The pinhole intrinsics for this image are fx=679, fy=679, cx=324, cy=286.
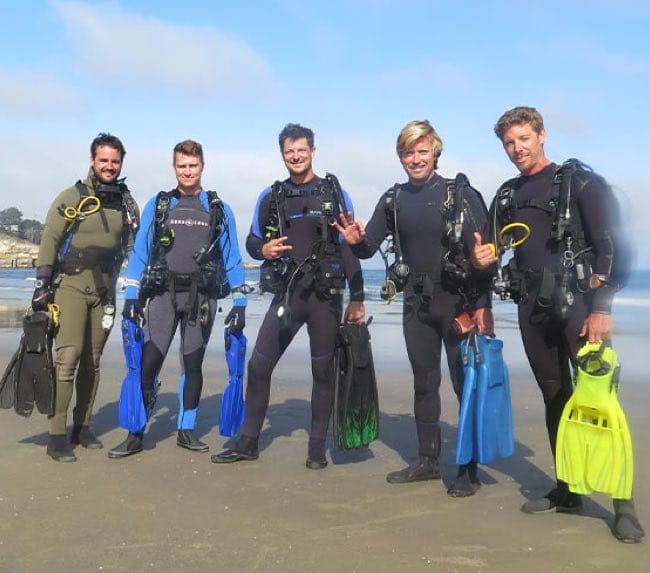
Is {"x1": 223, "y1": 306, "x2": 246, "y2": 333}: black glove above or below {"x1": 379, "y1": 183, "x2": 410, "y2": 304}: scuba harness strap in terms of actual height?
below

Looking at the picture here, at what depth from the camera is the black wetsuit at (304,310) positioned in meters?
4.72

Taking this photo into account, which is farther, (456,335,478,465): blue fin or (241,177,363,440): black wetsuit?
(241,177,363,440): black wetsuit

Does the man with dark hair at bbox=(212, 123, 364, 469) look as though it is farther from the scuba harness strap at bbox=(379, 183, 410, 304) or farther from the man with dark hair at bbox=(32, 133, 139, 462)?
the man with dark hair at bbox=(32, 133, 139, 462)

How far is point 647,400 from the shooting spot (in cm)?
683

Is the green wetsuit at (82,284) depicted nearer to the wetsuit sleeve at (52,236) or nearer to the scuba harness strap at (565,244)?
the wetsuit sleeve at (52,236)

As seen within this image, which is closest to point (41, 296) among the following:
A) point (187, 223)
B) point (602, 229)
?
point (187, 223)

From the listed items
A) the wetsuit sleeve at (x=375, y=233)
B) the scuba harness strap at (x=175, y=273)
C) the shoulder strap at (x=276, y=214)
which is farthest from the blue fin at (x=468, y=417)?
Answer: the scuba harness strap at (x=175, y=273)

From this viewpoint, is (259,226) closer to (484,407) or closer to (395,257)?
(395,257)

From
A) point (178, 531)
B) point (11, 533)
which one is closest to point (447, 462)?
point (178, 531)

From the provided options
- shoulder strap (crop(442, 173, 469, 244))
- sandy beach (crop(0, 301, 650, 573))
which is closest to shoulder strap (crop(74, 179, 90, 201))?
sandy beach (crop(0, 301, 650, 573))

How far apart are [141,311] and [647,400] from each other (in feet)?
16.6

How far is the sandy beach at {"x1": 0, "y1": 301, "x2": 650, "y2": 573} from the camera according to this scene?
3.07m

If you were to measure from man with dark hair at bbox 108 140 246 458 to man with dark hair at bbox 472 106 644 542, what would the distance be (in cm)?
201

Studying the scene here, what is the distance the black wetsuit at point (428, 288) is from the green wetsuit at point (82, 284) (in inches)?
76.9
